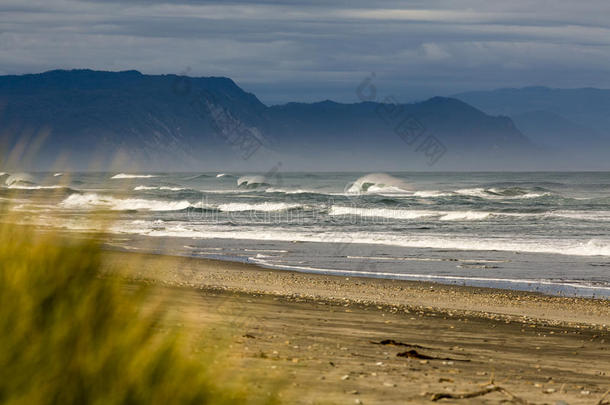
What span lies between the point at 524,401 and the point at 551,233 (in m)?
25.1

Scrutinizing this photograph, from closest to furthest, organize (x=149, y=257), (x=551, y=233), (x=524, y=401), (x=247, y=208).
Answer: (x=524, y=401)
(x=149, y=257)
(x=551, y=233)
(x=247, y=208)

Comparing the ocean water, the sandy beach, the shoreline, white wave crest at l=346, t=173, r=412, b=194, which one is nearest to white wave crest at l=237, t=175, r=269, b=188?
white wave crest at l=346, t=173, r=412, b=194

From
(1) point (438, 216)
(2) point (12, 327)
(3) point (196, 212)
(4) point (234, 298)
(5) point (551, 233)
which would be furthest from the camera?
(3) point (196, 212)

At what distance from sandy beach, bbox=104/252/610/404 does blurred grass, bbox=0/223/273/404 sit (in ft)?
2.34

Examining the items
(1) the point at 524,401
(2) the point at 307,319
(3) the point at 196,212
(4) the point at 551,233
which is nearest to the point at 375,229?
(4) the point at 551,233

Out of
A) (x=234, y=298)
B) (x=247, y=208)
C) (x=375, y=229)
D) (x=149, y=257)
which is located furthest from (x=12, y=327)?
(x=247, y=208)

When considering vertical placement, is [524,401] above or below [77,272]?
below

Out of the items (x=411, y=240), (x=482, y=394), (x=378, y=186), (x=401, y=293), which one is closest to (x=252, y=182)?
(x=378, y=186)

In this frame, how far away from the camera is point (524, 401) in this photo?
6.16m

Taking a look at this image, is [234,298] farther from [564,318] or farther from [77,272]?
[77,272]

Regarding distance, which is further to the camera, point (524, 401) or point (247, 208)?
point (247, 208)

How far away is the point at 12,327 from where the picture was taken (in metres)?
3.69

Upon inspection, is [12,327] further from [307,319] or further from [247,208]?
[247,208]

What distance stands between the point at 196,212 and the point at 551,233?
69.8 feet
